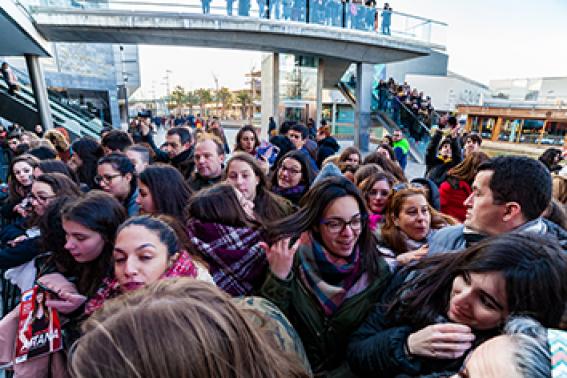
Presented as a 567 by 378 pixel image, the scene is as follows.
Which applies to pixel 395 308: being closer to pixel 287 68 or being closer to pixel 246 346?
pixel 246 346

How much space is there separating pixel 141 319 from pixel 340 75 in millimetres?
18267

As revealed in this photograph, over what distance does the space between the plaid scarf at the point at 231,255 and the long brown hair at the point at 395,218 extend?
1.01 m

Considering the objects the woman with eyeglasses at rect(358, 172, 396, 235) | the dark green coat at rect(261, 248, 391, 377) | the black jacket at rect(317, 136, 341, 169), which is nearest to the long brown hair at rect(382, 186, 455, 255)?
the woman with eyeglasses at rect(358, 172, 396, 235)

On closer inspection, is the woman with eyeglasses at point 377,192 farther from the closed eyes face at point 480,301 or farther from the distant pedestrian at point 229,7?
the distant pedestrian at point 229,7

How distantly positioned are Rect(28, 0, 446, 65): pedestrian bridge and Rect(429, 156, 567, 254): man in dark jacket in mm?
10882

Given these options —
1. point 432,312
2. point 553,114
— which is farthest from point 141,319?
point 553,114

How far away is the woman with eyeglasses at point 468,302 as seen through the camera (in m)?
1.01

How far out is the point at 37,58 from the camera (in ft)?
38.1

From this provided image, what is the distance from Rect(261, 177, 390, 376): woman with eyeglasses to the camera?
5.39 ft

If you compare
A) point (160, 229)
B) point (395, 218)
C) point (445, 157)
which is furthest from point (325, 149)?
point (160, 229)

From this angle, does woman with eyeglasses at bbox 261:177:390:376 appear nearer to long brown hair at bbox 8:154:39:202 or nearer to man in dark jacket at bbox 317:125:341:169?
long brown hair at bbox 8:154:39:202

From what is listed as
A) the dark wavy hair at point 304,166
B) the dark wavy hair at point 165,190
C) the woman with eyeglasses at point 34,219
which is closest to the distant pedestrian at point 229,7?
the dark wavy hair at point 304,166

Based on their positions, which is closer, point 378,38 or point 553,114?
point 378,38

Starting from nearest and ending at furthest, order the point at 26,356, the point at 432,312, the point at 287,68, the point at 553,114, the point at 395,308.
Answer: the point at 432,312 → the point at 26,356 → the point at 395,308 → the point at 287,68 → the point at 553,114
